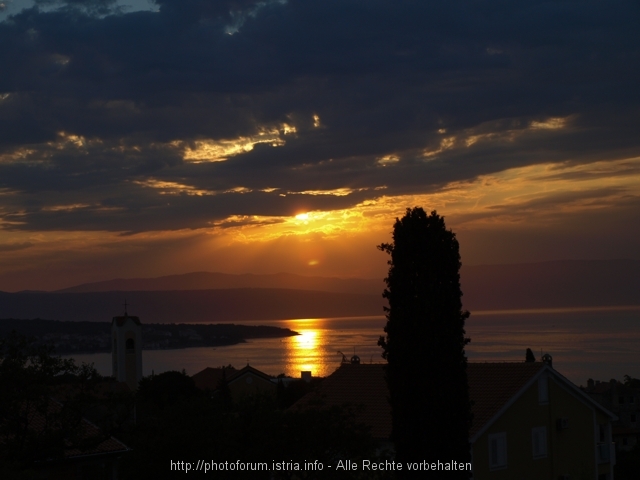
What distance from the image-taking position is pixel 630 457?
4056 cm

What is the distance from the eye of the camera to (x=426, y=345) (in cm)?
2002

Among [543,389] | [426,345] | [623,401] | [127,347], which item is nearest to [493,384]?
[543,389]

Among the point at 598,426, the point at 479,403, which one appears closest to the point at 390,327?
the point at 479,403

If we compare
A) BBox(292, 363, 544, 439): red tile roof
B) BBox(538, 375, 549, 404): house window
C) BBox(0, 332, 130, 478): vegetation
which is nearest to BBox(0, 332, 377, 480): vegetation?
BBox(0, 332, 130, 478): vegetation

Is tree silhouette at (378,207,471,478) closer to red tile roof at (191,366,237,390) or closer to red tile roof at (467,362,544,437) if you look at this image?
red tile roof at (467,362,544,437)

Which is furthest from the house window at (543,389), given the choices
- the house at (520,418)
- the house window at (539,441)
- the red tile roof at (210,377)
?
the red tile roof at (210,377)

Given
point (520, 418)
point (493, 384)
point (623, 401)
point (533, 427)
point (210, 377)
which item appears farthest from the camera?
point (210, 377)

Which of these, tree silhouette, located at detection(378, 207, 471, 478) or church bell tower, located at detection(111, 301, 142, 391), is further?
church bell tower, located at detection(111, 301, 142, 391)

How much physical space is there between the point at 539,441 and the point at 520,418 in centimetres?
135

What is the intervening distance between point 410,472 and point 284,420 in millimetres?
3832

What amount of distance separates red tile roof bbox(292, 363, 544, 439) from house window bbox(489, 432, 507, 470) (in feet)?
2.50

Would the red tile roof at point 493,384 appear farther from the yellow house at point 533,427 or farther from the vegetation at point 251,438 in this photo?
the vegetation at point 251,438

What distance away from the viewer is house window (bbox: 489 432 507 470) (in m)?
22.8

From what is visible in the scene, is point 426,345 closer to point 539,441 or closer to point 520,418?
point 520,418
